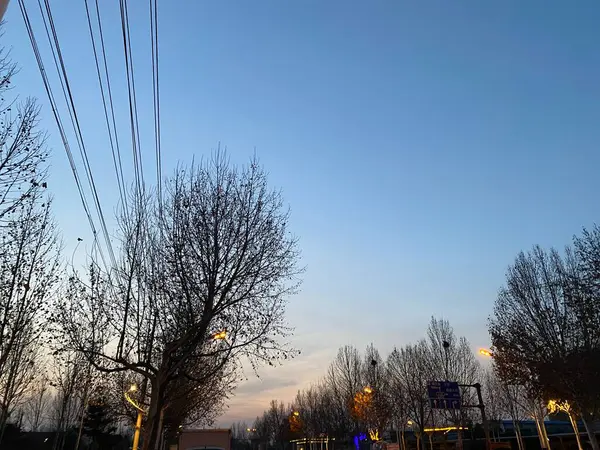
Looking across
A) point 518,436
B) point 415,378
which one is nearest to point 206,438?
point 415,378

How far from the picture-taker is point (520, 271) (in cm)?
2716

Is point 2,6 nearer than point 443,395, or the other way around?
point 2,6

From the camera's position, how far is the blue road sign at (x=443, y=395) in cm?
2205

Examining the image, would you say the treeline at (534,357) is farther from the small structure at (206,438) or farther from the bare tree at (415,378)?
the small structure at (206,438)

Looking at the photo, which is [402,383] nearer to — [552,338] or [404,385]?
[404,385]

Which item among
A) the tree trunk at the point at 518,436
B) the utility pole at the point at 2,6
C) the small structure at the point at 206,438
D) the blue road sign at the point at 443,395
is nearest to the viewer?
the utility pole at the point at 2,6

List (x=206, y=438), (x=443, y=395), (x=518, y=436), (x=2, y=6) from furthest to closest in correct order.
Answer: (x=518, y=436) < (x=206, y=438) < (x=443, y=395) < (x=2, y=6)

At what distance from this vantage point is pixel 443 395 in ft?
73.5

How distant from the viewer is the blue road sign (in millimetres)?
22047

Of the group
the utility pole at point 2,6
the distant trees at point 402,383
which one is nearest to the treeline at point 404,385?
the distant trees at point 402,383

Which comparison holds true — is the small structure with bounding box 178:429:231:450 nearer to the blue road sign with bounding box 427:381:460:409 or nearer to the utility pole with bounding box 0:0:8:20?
the blue road sign with bounding box 427:381:460:409

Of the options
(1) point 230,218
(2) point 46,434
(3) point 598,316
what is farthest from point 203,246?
(2) point 46,434

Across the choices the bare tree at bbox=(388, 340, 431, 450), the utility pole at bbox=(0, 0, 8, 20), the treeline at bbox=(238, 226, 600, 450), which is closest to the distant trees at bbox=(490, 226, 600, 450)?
the treeline at bbox=(238, 226, 600, 450)

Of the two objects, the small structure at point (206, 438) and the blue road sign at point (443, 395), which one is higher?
the blue road sign at point (443, 395)
